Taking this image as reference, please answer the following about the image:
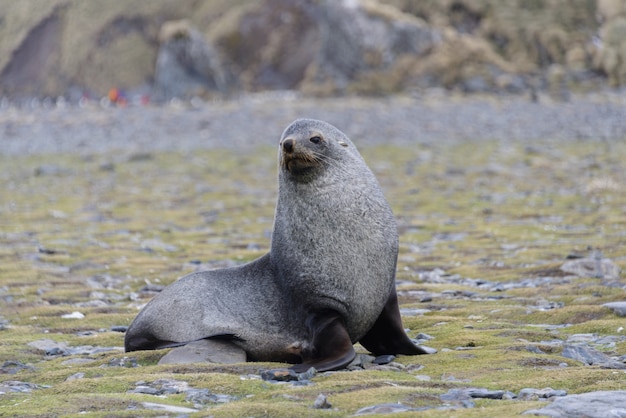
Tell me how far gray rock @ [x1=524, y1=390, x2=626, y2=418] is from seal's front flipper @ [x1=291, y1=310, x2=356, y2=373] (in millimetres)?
2010

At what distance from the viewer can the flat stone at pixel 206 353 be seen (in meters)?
7.29

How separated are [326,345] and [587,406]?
97.2 inches

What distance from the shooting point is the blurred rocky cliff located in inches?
1832

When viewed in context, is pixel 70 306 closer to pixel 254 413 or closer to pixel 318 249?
pixel 318 249

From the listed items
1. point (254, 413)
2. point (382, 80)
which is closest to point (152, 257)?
point (254, 413)

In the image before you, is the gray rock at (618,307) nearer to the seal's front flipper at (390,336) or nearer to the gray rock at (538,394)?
the seal's front flipper at (390,336)

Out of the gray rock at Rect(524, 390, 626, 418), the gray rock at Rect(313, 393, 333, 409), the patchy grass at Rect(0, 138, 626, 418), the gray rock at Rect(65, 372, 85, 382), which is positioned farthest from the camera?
the gray rock at Rect(65, 372, 85, 382)

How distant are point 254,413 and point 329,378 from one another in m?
1.28

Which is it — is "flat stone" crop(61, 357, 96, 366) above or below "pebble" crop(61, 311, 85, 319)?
above

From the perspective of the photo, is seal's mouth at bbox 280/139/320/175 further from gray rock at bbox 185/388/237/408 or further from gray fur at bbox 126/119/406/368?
gray rock at bbox 185/388/237/408

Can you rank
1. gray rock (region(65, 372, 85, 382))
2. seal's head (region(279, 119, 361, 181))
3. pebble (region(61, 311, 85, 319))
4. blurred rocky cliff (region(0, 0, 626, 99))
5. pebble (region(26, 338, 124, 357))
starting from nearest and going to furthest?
gray rock (region(65, 372, 85, 382)) < seal's head (region(279, 119, 361, 181)) < pebble (region(26, 338, 124, 357)) < pebble (region(61, 311, 85, 319)) < blurred rocky cliff (region(0, 0, 626, 99))

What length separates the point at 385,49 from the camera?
50844mm

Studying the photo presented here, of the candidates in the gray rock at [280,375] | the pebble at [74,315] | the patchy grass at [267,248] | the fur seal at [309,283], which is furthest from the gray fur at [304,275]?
the pebble at [74,315]

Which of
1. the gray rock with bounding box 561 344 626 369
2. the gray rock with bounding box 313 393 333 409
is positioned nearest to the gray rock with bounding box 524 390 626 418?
the gray rock with bounding box 313 393 333 409
